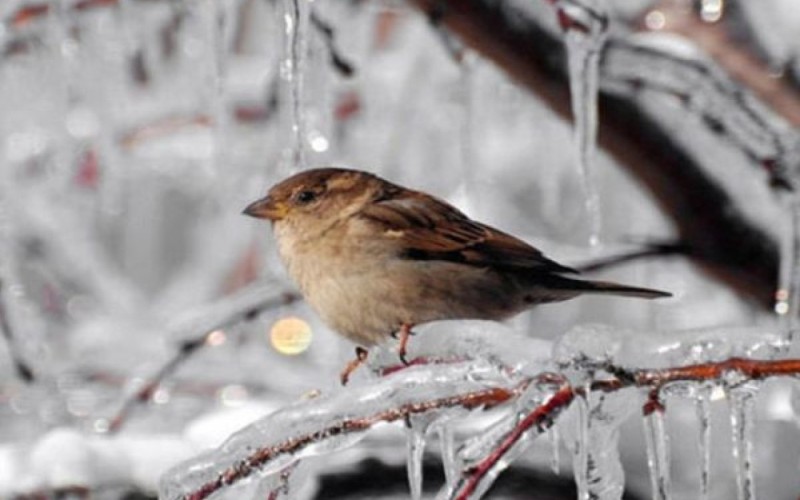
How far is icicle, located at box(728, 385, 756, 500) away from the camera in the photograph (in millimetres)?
1693

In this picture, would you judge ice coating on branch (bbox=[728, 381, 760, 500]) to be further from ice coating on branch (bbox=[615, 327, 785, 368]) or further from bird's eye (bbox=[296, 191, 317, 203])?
bird's eye (bbox=[296, 191, 317, 203])

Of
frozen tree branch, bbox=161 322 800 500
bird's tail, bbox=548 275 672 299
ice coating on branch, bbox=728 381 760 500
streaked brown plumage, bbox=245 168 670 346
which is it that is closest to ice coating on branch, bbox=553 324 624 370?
frozen tree branch, bbox=161 322 800 500

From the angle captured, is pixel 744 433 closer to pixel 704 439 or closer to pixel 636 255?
pixel 704 439

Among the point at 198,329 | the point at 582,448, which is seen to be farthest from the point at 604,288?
the point at 198,329

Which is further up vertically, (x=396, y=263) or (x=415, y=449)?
(x=396, y=263)

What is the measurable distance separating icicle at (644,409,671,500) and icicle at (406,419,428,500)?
0.23m

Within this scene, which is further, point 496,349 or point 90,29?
point 90,29

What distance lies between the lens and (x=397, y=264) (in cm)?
283

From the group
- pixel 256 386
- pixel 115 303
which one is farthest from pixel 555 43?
pixel 115 303

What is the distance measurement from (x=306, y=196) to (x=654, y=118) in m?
0.77

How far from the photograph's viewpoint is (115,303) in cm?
698

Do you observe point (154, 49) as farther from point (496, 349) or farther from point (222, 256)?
point (496, 349)

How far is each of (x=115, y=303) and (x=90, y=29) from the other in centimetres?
282

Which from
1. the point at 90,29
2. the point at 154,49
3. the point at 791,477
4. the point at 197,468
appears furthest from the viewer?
the point at 154,49
